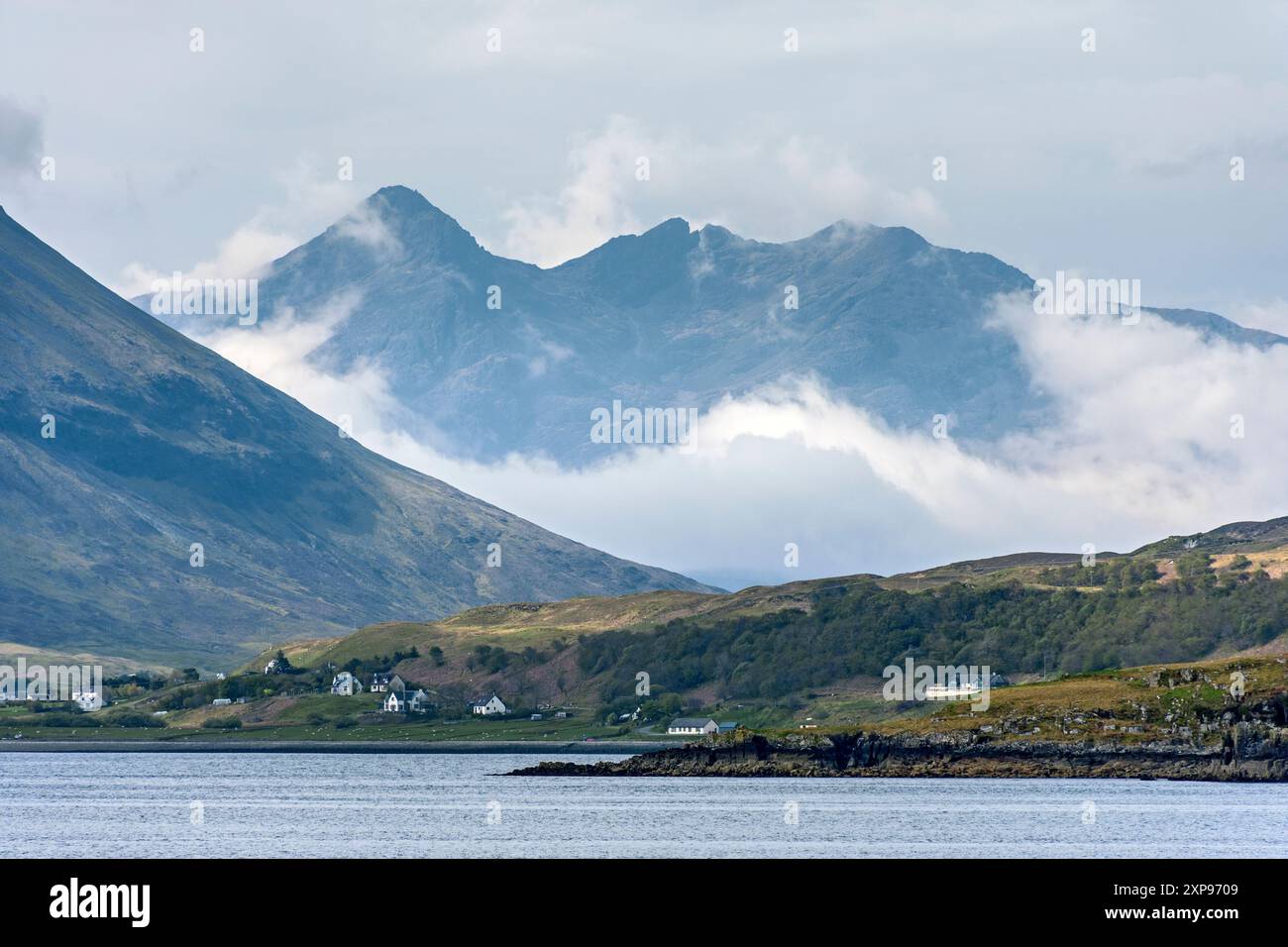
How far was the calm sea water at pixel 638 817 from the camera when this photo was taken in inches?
3939

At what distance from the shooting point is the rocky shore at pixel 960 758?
544 ft

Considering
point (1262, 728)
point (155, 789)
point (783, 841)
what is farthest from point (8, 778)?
point (1262, 728)

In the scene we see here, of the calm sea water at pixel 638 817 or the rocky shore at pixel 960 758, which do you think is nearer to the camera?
the calm sea water at pixel 638 817

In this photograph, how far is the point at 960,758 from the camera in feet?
577

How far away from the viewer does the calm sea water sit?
10006 cm

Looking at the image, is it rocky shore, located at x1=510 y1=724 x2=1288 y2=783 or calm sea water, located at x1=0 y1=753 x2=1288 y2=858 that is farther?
rocky shore, located at x1=510 y1=724 x2=1288 y2=783

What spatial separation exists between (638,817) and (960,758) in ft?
196

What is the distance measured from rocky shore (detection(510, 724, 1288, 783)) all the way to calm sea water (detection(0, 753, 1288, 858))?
444cm

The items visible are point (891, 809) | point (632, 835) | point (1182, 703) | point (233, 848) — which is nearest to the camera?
point (233, 848)

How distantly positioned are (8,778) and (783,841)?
104m

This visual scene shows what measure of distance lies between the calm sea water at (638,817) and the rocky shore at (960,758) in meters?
4.44
